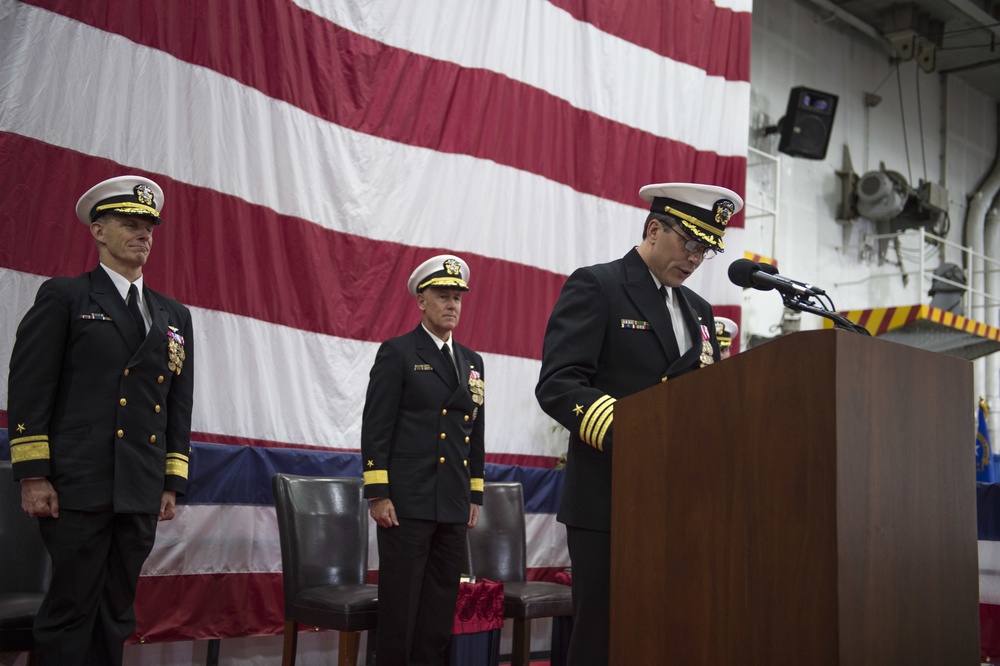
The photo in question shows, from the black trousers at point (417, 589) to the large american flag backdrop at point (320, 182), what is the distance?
30.7 inches

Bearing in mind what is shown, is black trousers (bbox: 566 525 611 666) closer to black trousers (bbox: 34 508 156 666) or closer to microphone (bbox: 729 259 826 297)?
microphone (bbox: 729 259 826 297)

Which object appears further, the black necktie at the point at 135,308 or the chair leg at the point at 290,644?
the chair leg at the point at 290,644

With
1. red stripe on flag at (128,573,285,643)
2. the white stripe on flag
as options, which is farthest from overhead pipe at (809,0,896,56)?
red stripe on flag at (128,573,285,643)

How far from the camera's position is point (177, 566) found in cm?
A: 354

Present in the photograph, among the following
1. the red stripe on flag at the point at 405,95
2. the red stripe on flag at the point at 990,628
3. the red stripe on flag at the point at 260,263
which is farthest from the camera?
the red stripe on flag at the point at 990,628

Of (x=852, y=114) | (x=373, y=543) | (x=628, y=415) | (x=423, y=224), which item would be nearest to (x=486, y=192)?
(x=423, y=224)

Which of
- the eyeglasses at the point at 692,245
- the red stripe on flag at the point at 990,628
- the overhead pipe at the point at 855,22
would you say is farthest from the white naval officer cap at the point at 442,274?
the overhead pipe at the point at 855,22

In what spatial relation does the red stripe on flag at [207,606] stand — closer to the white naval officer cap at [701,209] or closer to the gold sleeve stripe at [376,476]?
the gold sleeve stripe at [376,476]

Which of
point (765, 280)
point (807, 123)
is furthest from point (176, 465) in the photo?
point (807, 123)

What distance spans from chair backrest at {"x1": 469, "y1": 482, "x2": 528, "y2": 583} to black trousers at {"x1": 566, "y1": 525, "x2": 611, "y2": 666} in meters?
2.01

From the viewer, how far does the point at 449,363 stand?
137 inches

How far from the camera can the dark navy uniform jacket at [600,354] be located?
6.24 feet

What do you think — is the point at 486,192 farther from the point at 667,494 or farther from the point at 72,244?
the point at 667,494

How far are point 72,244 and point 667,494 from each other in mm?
2639
